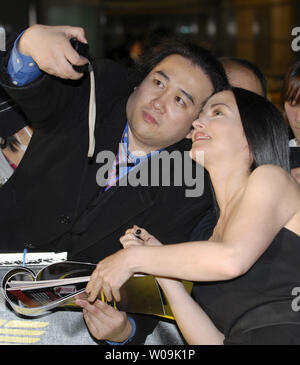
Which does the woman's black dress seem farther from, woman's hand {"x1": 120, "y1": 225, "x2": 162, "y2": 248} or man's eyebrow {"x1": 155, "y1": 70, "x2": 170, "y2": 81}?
man's eyebrow {"x1": 155, "y1": 70, "x2": 170, "y2": 81}

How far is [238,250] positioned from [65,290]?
23.8 inches

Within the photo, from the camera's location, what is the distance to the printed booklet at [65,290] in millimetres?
1703

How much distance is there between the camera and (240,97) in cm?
177

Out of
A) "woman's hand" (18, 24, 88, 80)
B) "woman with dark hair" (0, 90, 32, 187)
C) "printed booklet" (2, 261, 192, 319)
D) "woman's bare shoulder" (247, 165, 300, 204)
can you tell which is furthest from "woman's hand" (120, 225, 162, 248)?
"woman with dark hair" (0, 90, 32, 187)

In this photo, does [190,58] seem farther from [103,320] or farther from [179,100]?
[103,320]

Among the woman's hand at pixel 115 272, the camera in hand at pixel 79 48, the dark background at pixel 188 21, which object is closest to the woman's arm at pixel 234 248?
the woman's hand at pixel 115 272

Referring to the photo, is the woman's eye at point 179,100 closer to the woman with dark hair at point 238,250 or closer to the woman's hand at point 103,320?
the woman with dark hair at point 238,250

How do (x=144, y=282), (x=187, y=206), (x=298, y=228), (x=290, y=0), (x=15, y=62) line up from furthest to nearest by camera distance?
(x=290, y=0), (x=187, y=206), (x=15, y=62), (x=144, y=282), (x=298, y=228)

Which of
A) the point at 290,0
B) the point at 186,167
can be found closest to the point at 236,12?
the point at 290,0

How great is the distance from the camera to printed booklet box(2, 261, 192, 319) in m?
1.70

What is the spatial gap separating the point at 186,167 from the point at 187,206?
6.2 inches

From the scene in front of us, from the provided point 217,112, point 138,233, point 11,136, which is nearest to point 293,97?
point 217,112

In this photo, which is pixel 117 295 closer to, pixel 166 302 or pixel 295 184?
pixel 166 302

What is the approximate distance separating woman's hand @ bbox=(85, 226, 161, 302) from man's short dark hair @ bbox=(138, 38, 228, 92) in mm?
776
